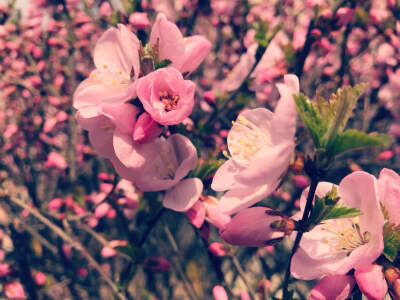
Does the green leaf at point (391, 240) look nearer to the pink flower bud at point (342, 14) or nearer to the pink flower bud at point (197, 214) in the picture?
the pink flower bud at point (197, 214)

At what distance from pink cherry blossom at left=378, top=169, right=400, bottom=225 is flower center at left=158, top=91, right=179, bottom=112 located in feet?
2.24

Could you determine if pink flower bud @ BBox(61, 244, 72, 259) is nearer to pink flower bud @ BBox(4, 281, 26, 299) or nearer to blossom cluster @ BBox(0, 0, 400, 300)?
blossom cluster @ BBox(0, 0, 400, 300)

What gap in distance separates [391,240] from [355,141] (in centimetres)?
34

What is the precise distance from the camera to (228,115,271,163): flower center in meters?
1.22

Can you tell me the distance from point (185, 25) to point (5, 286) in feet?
7.33

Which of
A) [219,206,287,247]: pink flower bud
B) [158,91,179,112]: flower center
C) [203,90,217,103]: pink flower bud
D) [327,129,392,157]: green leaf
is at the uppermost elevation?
[327,129,392,157]: green leaf

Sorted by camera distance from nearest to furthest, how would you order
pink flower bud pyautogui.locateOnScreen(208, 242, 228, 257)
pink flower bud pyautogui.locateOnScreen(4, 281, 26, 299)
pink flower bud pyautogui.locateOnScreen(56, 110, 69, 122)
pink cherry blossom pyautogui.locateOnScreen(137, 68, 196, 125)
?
pink cherry blossom pyautogui.locateOnScreen(137, 68, 196, 125), pink flower bud pyautogui.locateOnScreen(208, 242, 228, 257), pink flower bud pyautogui.locateOnScreen(4, 281, 26, 299), pink flower bud pyautogui.locateOnScreen(56, 110, 69, 122)

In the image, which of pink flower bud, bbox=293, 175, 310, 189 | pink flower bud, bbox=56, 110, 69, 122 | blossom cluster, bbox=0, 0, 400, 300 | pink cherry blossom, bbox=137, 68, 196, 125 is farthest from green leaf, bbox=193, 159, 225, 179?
pink flower bud, bbox=56, 110, 69, 122

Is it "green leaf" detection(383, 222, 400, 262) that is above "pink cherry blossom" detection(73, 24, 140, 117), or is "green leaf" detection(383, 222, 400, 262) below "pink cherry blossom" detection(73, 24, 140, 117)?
below

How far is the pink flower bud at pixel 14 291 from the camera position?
2308 millimetres

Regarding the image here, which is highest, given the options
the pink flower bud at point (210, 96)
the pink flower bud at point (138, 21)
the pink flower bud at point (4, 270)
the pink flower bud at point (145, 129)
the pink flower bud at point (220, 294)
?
the pink flower bud at point (138, 21)

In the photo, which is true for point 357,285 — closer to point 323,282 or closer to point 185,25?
point 323,282

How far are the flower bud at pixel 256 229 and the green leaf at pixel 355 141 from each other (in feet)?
0.83

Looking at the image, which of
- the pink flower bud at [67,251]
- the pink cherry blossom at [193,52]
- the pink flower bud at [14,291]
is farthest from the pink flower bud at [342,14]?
the pink flower bud at [14,291]
